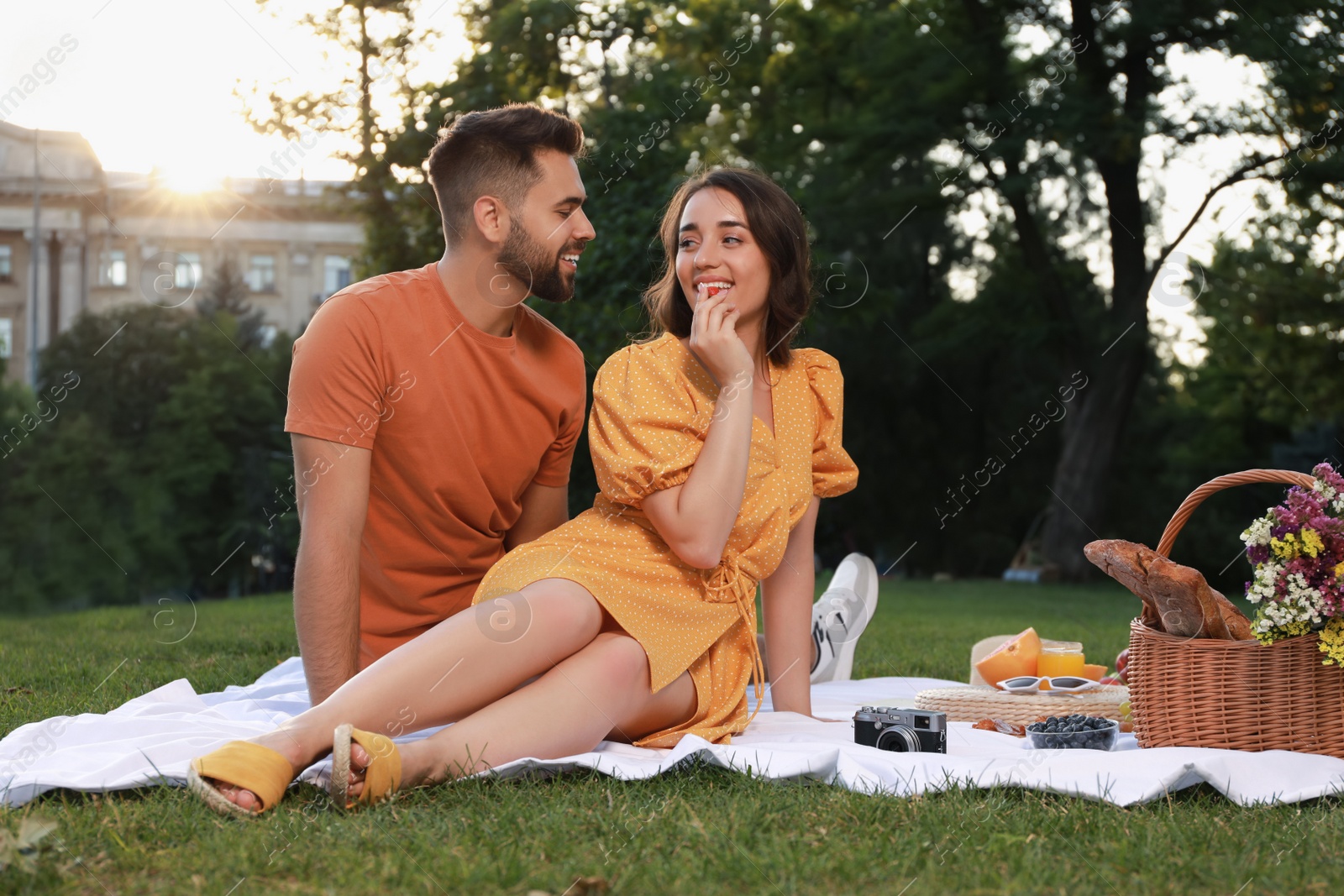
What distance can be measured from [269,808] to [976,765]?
1552 millimetres

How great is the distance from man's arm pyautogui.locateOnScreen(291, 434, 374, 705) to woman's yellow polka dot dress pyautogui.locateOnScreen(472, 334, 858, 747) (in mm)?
434

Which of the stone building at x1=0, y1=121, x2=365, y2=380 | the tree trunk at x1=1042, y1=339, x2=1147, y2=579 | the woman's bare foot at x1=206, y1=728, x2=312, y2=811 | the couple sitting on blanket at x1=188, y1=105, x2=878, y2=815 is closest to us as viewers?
the woman's bare foot at x1=206, y1=728, x2=312, y2=811

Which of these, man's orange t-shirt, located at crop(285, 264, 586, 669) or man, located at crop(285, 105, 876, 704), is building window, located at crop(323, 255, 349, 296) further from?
man's orange t-shirt, located at crop(285, 264, 586, 669)

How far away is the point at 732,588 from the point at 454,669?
0.88 m

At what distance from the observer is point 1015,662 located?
13.9 ft

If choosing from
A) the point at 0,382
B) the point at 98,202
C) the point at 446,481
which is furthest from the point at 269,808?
the point at 98,202

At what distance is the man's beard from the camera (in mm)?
3695

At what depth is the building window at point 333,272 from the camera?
42.2 m

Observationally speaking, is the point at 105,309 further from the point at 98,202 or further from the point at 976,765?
the point at 976,765

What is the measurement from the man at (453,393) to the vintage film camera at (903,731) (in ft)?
4.24

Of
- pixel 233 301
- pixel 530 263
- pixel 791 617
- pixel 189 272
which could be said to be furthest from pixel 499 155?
pixel 233 301

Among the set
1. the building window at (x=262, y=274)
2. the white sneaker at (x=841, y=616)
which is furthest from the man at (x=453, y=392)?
the building window at (x=262, y=274)

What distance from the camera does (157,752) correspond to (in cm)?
282

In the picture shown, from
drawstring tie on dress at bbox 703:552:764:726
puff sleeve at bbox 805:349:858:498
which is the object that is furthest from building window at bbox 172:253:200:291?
drawstring tie on dress at bbox 703:552:764:726
